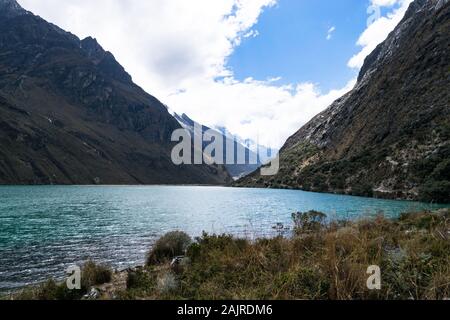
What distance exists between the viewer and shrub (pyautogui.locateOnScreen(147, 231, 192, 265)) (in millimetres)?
15258

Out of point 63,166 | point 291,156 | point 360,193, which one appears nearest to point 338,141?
point 291,156

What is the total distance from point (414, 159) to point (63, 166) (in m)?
167

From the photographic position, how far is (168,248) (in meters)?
15.8

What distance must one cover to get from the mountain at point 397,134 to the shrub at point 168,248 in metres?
55.3

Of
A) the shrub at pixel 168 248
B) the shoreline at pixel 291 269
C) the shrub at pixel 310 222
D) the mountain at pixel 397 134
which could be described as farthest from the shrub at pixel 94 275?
the mountain at pixel 397 134

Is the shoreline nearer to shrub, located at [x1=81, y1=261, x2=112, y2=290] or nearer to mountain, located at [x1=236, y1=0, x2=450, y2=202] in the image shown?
shrub, located at [x1=81, y1=261, x2=112, y2=290]

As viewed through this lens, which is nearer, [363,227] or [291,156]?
[363,227]

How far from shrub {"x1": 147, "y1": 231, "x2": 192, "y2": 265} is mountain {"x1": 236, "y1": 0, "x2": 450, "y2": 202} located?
55.3m

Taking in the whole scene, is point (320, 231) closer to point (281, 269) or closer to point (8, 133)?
point (281, 269)

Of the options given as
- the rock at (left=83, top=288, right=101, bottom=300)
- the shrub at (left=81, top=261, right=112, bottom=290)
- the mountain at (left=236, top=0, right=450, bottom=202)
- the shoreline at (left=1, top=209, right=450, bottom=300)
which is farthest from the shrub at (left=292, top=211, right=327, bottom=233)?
the mountain at (left=236, top=0, right=450, bottom=202)

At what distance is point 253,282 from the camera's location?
786 cm

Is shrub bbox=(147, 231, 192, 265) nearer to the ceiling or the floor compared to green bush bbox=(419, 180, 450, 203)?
nearer to the floor

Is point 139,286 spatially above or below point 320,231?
below

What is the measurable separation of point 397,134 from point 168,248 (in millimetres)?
95661
